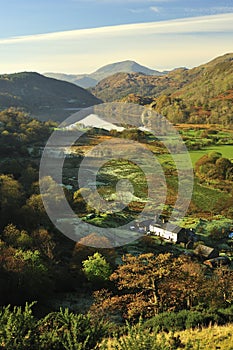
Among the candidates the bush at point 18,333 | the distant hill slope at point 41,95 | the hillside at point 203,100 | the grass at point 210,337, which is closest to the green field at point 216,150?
the hillside at point 203,100

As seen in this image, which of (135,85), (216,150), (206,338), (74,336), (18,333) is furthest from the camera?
(135,85)

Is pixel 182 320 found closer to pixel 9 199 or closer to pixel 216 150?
pixel 9 199

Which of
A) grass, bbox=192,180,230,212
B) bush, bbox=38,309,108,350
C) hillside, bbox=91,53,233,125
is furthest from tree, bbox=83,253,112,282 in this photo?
hillside, bbox=91,53,233,125

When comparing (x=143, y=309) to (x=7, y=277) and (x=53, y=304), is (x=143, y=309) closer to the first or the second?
(x=53, y=304)

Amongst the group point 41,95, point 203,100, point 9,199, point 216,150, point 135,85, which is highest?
point 135,85

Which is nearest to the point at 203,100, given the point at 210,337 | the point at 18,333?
the point at 210,337

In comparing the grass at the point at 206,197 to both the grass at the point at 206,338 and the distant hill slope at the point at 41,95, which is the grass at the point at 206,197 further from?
the distant hill slope at the point at 41,95

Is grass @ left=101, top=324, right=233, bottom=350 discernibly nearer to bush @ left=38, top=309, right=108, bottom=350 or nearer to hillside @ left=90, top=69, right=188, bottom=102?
bush @ left=38, top=309, right=108, bottom=350
